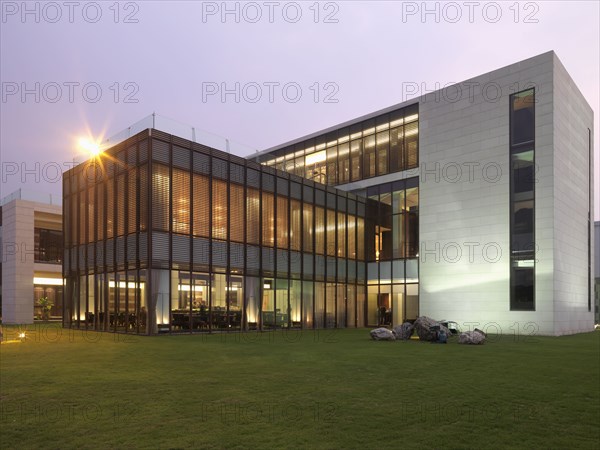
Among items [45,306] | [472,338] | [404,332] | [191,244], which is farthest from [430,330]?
[45,306]

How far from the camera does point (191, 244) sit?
27.2m

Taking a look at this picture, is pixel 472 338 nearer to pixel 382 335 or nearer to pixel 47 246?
pixel 382 335

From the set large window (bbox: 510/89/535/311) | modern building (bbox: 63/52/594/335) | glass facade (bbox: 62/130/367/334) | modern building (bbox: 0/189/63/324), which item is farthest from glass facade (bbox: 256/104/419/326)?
modern building (bbox: 0/189/63/324)

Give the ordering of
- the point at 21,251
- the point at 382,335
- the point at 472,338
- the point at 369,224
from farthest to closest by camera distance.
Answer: the point at 21,251
the point at 369,224
the point at 382,335
the point at 472,338

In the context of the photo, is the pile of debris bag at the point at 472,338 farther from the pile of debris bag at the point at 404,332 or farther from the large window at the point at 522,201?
the large window at the point at 522,201

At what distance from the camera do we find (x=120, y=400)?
372 inches

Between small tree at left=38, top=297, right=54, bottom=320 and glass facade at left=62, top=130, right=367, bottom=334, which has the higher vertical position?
glass facade at left=62, top=130, right=367, bottom=334

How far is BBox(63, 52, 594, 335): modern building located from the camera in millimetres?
26984

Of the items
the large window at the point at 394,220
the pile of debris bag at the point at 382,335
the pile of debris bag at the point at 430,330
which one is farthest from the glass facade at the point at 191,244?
the pile of debris bag at the point at 430,330

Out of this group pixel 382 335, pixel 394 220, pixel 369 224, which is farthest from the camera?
pixel 369 224

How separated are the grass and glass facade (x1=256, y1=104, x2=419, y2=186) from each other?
24.1m

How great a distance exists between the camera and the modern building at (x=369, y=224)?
2698 cm

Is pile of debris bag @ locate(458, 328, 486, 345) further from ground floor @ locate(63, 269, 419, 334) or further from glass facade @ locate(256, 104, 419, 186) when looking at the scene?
glass facade @ locate(256, 104, 419, 186)

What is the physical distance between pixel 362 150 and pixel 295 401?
1358 inches
